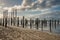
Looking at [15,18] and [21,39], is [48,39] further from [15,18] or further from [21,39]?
[15,18]

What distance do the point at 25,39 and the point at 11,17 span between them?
15087mm

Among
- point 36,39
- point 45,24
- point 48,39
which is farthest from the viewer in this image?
point 45,24

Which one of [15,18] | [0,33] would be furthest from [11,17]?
[0,33]

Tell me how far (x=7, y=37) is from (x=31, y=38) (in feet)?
6.99

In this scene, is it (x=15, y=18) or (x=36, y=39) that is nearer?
(x=36, y=39)

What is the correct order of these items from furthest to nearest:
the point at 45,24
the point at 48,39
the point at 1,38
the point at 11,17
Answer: the point at 45,24 < the point at 11,17 < the point at 48,39 < the point at 1,38

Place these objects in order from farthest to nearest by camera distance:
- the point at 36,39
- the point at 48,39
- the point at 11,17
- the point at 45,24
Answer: the point at 45,24 → the point at 11,17 → the point at 48,39 → the point at 36,39

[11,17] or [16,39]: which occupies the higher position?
[11,17]

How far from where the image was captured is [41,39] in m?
13.1

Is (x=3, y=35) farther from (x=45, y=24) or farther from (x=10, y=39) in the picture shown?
→ (x=45, y=24)

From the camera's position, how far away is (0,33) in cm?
1291

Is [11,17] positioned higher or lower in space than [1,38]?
higher

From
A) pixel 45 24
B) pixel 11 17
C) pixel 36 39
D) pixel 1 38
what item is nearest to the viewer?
pixel 1 38

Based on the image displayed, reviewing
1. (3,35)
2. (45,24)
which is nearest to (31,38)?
(3,35)
